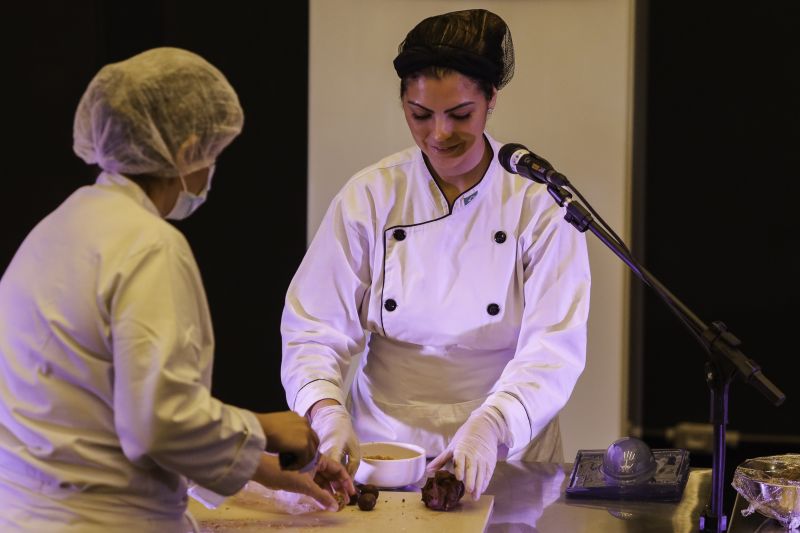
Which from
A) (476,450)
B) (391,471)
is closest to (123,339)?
(391,471)

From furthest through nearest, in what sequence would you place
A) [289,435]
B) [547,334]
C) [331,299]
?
1. [331,299]
2. [547,334]
3. [289,435]

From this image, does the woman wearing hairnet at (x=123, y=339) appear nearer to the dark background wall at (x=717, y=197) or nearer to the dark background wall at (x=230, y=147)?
the dark background wall at (x=230, y=147)

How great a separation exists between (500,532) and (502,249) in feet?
2.65

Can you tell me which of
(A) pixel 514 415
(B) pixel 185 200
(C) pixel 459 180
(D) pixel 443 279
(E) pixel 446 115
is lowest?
(A) pixel 514 415

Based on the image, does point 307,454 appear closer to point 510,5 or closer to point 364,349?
point 364,349

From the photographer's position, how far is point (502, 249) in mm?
2434

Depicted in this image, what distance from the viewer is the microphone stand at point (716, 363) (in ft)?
5.24

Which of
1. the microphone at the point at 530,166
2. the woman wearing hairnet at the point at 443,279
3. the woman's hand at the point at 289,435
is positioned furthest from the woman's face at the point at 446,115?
the woman's hand at the point at 289,435

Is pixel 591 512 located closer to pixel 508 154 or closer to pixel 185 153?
pixel 508 154

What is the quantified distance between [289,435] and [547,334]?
36.5 inches

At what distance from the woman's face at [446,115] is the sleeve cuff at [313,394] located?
564 mm

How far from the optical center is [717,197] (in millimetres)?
3836

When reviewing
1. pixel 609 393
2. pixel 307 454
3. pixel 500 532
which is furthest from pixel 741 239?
pixel 307 454

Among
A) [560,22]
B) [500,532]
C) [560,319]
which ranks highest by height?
[560,22]
